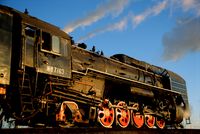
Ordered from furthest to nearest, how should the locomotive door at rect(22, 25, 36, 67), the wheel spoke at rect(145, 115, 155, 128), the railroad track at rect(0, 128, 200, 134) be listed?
the wheel spoke at rect(145, 115, 155, 128)
the locomotive door at rect(22, 25, 36, 67)
the railroad track at rect(0, 128, 200, 134)

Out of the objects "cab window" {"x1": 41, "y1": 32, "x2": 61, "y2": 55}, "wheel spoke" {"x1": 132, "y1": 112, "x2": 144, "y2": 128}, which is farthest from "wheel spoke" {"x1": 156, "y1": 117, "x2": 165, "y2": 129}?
"cab window" {"x1": 41, "y1": 32, "x2": 61, "y2": 55}

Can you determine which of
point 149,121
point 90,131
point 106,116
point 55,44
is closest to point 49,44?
point 55,44

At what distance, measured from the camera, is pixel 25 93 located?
8.72 metres

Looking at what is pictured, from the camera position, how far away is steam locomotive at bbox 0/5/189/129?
8555 millimetres

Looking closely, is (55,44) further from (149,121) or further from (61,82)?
(149,121)

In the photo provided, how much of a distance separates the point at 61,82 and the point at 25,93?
1489mm

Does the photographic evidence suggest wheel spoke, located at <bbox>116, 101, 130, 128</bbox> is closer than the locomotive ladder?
No

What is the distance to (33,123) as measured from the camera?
1038 cm

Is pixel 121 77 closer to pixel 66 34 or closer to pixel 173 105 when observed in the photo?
pixel 66 34

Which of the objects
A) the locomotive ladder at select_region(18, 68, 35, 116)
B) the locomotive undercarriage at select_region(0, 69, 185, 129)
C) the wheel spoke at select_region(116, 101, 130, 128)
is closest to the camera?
the locomotive ladder at select_region(18, 68, 35, 116)

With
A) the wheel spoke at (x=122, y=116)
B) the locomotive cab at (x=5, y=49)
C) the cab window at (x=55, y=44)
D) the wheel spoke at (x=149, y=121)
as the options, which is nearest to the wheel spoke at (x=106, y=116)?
the wheel spoke at (x=122, y=116)

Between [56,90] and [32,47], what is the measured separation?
1.75 m

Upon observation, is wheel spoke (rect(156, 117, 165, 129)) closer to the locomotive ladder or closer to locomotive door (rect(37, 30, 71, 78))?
locomotive door (rect(37, 30, 71, 78))

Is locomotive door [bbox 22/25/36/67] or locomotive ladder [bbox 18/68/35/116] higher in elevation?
locomotive door [bbox 22/25/36/67]
